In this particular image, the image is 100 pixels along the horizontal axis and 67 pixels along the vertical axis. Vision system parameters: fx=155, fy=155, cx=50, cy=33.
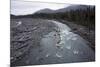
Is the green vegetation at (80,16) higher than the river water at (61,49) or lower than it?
higher

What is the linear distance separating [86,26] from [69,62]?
0.61m

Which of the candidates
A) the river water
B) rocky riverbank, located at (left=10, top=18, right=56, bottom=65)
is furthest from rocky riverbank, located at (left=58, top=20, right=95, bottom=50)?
rocky riverbank, located at (left=10, top=18, right=56, bottom=65)

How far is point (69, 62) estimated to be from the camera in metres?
2.29

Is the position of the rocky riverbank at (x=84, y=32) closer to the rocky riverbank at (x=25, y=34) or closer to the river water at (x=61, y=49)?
the river water at (x=61, y=49)

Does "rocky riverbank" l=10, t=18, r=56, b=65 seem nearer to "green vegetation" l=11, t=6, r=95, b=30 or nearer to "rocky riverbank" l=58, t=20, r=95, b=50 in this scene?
"green vegetation" l=11, t=6, r=95, b=30

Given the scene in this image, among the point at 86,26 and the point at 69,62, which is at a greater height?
the point at 86,26

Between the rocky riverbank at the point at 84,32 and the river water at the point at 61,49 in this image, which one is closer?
the river water at the point at 61,49

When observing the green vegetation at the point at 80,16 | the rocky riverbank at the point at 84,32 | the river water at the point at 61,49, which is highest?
the green vegetation at the point at 80,16

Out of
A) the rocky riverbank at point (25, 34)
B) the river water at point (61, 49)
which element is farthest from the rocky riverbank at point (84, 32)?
the rocky riverbank at point (25, 34)

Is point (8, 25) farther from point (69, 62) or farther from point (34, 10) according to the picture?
point (69, 62)

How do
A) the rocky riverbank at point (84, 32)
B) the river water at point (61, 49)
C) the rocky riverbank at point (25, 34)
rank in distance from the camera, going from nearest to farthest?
the rocky riverbank at point (25, 34)
the river water at point (61, 49)
the rocky riverbank at point (84, 32)

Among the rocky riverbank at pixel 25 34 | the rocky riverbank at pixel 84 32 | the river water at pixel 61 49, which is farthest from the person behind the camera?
the rocky riverbank at pixel 84 32

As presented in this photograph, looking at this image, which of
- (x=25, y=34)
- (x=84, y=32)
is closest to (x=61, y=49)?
(x=84, y=32)
